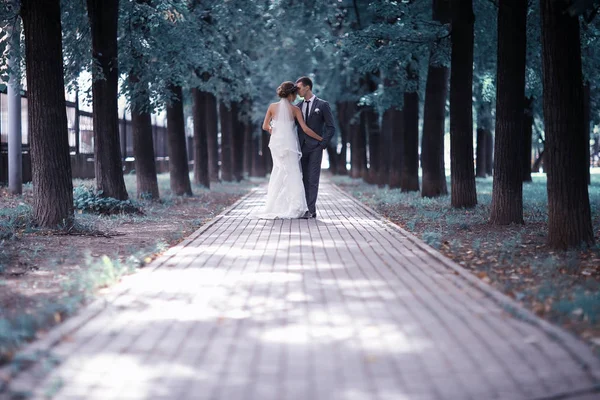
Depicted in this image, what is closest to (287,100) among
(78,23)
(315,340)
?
(78,23)

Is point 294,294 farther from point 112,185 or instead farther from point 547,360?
point 112,185

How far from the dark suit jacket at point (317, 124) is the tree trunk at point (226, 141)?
18.6 metres

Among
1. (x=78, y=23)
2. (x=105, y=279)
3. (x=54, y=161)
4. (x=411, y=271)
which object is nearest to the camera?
(x=105, y=279)

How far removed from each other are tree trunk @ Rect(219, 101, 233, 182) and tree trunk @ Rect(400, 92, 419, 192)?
11.6 m

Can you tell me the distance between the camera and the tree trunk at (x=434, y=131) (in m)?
20.0

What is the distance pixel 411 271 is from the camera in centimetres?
852

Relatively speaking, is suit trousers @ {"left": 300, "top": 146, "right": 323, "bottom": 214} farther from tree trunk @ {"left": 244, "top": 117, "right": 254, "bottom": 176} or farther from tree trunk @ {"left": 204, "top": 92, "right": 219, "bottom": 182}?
tree trunk @ {"left": 244, "top": 117, "right": 254, "bottom": 176}

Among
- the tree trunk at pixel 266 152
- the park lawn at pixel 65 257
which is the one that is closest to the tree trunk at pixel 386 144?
the park lawn at pixel 65 257

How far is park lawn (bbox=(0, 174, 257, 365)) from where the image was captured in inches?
249

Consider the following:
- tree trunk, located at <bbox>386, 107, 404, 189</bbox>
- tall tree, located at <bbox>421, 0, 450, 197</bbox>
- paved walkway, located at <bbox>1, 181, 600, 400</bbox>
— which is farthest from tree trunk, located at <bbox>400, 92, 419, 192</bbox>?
paved walkway, located at <bbox>1, 181, 600, 400</bbox>

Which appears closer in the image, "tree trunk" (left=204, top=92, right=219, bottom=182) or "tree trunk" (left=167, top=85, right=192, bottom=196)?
"tree trunk" (left=167, top=85, right=192, bottom=196)

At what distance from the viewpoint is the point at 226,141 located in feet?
112

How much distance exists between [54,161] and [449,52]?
9.88 meters

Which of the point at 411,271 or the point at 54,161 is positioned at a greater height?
the point at 54,161
